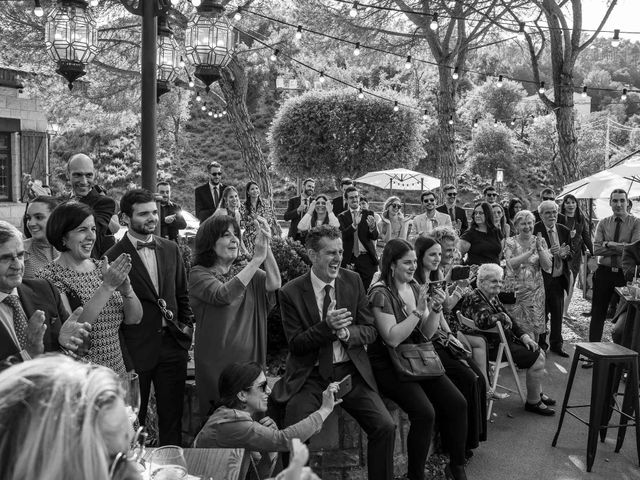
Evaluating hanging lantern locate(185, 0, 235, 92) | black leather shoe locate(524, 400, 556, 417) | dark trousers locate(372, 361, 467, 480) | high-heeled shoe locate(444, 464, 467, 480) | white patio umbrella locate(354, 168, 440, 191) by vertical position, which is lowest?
black leather shoe locate(524, 400, 556, 417)

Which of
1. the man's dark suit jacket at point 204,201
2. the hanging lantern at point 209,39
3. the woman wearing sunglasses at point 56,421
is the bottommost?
the woman wearing sunglasses at point 56,421

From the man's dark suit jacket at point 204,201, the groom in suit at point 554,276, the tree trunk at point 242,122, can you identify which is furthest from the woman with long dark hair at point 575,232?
the tree trunk at point 242,122

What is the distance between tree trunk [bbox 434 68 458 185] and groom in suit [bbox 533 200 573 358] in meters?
7.10

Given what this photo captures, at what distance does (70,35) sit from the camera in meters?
4.88

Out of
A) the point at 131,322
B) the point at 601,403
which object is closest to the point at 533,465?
the point at 601,403

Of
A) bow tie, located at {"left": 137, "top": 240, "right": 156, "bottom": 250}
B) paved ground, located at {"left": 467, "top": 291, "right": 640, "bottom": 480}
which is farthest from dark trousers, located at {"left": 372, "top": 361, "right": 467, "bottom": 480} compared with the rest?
bow tie, located at {"left": 137, "top": 240, "right": 156, "bottom": 250}

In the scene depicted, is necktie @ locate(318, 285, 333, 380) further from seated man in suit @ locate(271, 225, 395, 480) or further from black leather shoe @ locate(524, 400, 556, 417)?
black leather shoe @ locate(524, 400, 556, 417)

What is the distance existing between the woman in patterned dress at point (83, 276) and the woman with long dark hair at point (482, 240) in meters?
4.34

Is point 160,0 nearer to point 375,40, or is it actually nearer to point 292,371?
point 292,371

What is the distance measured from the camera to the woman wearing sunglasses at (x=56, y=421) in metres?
1.07

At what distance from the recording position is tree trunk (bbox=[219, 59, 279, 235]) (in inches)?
451

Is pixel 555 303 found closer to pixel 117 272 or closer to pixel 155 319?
pixel 155 319

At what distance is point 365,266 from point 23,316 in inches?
218

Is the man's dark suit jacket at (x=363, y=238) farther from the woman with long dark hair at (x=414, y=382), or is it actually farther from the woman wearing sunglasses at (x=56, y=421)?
the woman wearing sunglasses at (x=56, y=421)
